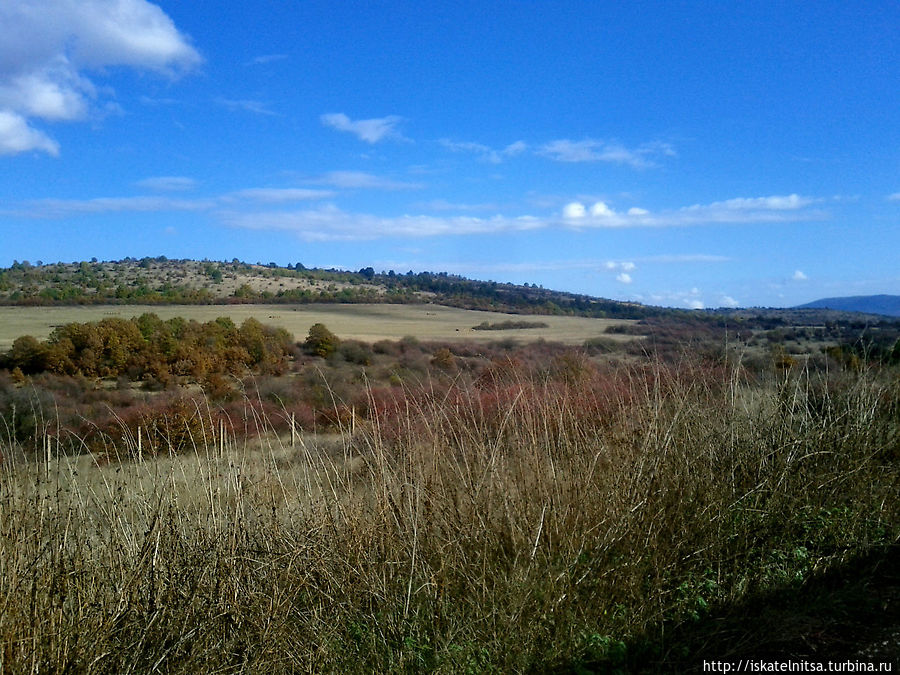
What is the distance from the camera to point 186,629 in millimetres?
3623

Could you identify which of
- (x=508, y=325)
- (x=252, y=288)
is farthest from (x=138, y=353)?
(x=252, y=288)

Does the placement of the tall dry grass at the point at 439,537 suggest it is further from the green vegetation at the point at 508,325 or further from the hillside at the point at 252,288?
the green vegetation at the point at 508,325

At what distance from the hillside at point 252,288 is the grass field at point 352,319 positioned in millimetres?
1432

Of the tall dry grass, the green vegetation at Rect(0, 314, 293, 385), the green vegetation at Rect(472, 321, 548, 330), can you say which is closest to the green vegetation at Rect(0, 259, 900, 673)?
the tall dry grass

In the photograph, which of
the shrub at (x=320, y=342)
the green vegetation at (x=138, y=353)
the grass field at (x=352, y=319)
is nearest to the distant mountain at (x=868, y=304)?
the grass field at (x=352, y=319)

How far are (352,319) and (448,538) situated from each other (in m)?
27.8

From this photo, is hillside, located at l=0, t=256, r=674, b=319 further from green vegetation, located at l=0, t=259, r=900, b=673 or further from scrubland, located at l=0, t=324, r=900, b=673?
scrubland, located at l=0, t=324, r=900, b=673

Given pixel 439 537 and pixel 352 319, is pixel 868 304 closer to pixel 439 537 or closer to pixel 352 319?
pixel 352 319

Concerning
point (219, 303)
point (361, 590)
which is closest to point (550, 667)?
point (361, 590)

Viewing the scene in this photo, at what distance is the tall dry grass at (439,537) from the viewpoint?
3582 millimetres

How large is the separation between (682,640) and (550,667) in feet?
3.23

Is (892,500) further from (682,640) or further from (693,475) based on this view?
(682,640)

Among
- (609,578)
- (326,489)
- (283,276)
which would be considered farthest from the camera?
(283,276)

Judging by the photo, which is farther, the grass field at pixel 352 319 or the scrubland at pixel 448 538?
the grass field at pixel 352 319
